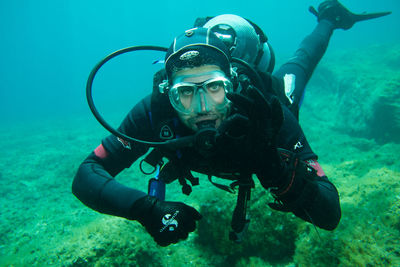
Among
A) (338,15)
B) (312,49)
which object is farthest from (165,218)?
(338,15)

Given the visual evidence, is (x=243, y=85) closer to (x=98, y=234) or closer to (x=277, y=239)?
(x=277, y=239)

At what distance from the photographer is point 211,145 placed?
1.86 meters

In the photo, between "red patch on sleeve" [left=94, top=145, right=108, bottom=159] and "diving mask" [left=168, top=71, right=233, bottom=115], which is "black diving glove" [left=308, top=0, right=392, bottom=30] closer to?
"diving mask" [left=168, top=71, right=233, bottom=115]

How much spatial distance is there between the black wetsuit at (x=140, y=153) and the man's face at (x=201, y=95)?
0.84ft

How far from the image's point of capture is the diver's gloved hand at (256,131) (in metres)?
1.40

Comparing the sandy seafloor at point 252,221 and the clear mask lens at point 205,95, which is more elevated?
the clear mask lens at point 205,95

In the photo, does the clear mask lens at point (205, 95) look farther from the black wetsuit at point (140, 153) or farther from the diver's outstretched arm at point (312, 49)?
the diver's outstretched arm at point (312, 49)

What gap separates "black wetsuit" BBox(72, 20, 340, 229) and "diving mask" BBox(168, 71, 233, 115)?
0.29 meters

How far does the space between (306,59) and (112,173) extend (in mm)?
4630

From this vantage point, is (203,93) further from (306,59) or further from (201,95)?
(306,59)

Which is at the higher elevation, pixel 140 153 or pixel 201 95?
pixel 201 95

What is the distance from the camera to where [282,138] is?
86.7 inches

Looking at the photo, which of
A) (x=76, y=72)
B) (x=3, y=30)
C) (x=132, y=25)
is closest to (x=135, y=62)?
(x=76, y=72)

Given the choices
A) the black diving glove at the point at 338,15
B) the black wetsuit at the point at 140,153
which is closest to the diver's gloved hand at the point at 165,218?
the black wetsuit at the point at 140,153
